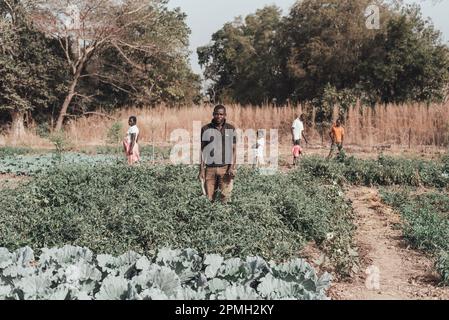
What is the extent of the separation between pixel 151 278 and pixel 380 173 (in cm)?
832

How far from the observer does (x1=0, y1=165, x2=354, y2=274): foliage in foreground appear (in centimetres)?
580

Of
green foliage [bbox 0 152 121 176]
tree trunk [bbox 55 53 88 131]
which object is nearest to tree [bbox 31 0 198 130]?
tree trunk [bbox 55 53 88 131]

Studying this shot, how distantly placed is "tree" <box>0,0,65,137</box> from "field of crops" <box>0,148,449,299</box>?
13.9 meters

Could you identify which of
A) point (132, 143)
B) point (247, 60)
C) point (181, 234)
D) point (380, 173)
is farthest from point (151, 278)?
point (247, 60)

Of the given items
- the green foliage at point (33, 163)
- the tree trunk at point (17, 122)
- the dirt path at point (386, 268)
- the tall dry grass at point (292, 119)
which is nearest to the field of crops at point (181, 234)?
the dirt path at point (386, 268)

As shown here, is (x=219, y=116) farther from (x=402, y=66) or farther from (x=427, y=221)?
(x=402, y=66)

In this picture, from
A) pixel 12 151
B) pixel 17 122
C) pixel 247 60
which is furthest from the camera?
pixel 247 60

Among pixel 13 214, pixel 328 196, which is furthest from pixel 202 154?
pixel 328 196

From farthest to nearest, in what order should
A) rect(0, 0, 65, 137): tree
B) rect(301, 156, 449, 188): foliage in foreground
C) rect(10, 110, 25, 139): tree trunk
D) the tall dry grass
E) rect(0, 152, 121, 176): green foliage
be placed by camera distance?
1. rect(10, 110, 25, 139): tree trunk
2. rect(0, 0, 65, 137): tree
3. the tall dry grass
4. rect(0, 152, 121, 176): green foliage
5. rect(301, 156, 449, 188): foliage in foreground

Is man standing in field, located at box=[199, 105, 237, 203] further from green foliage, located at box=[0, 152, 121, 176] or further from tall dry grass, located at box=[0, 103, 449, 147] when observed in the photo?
tall dry grass, located at box=[0, 103, 449, 147]

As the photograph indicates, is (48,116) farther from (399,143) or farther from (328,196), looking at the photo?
(328,196)

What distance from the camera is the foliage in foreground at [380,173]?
37.5ft

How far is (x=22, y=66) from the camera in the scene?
22469 mm
